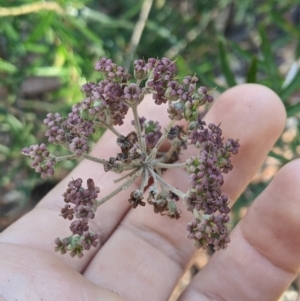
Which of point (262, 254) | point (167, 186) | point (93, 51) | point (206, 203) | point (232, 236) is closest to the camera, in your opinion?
point (206, 203)

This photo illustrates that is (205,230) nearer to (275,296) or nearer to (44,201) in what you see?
(275,296)

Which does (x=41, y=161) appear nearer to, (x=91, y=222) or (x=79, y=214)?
(x=79, y=214)

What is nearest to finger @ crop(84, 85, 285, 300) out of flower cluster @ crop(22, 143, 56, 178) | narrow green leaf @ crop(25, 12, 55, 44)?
flower cluster @ crop(22, 143, 56, 178)

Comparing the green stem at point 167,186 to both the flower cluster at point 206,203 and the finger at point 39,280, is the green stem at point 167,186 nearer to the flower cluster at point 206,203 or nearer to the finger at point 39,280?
the flower cluster at point 206,203

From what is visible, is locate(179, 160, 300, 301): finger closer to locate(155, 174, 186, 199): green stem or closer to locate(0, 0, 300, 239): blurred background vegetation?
locate(0, 0, 300, 239): blurred background vegetation

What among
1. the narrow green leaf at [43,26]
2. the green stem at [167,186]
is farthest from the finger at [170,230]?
the narrow green leaf at [43,26]

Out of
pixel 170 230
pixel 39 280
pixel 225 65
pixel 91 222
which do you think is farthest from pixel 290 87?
pixel 39 280
